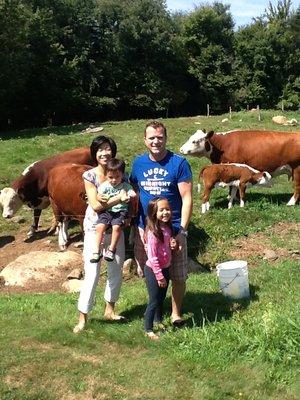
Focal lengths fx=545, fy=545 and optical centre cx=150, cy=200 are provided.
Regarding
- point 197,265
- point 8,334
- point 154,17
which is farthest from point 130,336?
point 154,17

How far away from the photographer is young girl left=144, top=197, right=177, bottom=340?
5434 millimetres

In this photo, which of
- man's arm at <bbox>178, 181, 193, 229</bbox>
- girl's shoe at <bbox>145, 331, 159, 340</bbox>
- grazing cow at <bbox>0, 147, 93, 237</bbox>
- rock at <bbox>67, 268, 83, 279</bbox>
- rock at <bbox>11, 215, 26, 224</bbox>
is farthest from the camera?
rock at <bbox>11, 215, 26, 224</bbox>

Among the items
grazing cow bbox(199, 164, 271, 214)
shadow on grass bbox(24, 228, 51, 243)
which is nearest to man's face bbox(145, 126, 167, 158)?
grazing cow bbox(199, 164, 271, 214)

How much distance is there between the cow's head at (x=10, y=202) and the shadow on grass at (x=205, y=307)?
6415 mm

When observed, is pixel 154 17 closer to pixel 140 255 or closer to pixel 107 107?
pixel 107 107

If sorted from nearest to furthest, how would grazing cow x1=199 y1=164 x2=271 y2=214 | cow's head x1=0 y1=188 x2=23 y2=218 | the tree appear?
grazing cow x1=199 y1=164 x2=271 y2=214
cow's head x1=0 y1=188 x2=23 y2=218
the tree

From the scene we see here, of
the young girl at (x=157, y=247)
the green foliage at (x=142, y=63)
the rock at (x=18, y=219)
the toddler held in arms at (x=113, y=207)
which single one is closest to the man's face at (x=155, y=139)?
the toddler held in arms at (x=113, y=207)

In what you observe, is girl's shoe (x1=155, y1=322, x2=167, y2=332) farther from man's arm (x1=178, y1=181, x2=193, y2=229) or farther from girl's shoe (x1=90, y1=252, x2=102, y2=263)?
man's arm (x1=178, y1=181, x2=193, y2=229)

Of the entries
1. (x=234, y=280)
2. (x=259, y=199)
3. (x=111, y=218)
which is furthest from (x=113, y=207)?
(x=259, y=199)

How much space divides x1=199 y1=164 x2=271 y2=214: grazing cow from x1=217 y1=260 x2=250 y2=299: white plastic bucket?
15.8ft

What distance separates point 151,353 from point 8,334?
152 cm

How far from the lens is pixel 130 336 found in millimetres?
5734

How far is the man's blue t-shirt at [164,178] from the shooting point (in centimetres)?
558

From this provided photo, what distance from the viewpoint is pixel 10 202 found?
12352 mm
